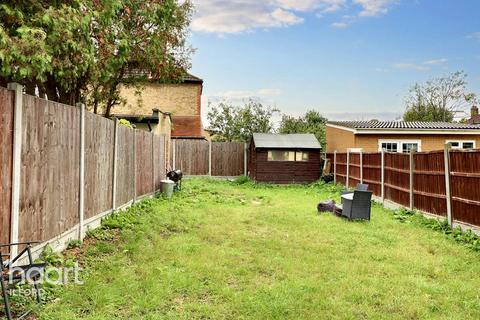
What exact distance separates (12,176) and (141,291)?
1.90 meters

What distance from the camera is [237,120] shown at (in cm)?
3694

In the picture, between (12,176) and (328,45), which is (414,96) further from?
(12,176)

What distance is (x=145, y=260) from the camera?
20.7 feet

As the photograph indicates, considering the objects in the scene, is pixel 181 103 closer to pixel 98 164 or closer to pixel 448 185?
pixel 98 164

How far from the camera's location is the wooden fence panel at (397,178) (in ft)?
39.9

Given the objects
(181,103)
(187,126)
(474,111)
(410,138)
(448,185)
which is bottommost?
(448,185)

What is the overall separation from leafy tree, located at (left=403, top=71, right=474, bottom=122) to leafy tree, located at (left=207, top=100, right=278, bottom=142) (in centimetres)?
2222

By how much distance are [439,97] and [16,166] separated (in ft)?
174

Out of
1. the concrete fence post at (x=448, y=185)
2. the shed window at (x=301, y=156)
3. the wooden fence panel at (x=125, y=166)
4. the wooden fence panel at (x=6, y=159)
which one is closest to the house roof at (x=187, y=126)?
the shed window at (x=301, y=156)

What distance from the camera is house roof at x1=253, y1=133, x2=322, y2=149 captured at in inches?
909

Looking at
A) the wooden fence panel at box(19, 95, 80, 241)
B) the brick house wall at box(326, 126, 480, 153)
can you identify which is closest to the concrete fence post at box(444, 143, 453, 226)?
the wooden fence panel at box(19, 95, 80, 241)

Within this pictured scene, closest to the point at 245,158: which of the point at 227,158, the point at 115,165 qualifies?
the point at 227,158

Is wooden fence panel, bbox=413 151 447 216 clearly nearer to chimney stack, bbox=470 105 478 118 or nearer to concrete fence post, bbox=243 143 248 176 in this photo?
concrete fence post, bbox=243 143 248 176

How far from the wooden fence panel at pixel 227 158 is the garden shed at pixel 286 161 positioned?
2.82 metres
